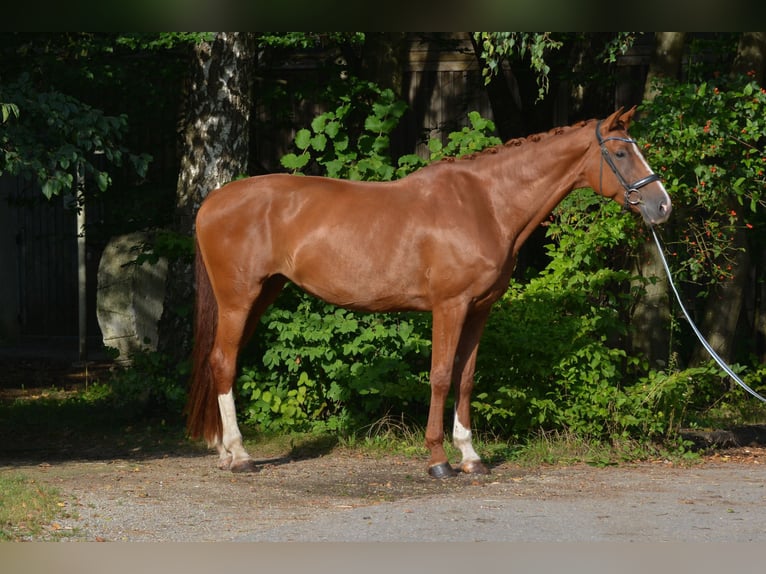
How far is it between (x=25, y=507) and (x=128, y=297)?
587 cm

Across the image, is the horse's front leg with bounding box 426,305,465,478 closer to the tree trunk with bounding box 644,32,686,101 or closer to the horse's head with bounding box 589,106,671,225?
the horse's head with bounding box 589,106,671,225

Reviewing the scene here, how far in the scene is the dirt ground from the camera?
187 inches

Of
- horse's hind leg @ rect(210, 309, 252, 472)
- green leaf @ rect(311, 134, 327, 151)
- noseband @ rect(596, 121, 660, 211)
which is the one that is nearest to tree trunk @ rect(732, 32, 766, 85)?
noseband @ rect(596, 121, 660, 211)

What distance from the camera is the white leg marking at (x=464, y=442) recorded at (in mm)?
6613

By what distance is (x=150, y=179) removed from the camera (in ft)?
34.7

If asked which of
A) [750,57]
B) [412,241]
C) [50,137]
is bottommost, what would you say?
[412,241]

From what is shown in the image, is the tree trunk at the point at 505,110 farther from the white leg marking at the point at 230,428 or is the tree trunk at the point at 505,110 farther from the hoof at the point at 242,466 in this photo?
the hoof at the point at 242,466

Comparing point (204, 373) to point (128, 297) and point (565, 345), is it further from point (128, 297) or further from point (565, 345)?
point (128, 297)

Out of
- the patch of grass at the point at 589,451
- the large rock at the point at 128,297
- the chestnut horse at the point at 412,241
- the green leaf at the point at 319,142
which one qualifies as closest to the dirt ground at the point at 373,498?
the patch of grass at the point at 589,451

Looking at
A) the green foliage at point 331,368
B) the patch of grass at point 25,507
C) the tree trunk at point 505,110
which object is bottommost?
the patch of grass at point 25,507

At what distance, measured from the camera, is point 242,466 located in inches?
263

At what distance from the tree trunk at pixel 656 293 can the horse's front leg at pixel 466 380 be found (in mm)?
2624

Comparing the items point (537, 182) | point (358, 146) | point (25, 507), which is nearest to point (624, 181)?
point (537, 182)

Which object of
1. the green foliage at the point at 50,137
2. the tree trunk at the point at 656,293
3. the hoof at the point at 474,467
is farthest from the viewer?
the tree trunk at the point at 656,293
